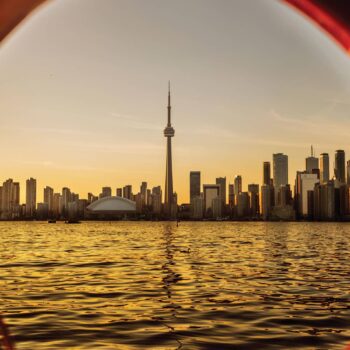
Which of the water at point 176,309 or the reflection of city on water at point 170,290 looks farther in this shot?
the reflection of city on water at point 170,290

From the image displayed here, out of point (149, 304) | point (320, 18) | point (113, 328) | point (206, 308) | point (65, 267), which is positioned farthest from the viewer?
point (65, 267)

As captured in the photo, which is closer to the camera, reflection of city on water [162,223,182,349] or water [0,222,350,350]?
water [0,222,350,350]

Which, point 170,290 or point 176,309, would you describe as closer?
point 176,309

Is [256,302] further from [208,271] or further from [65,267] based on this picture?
[65,267]

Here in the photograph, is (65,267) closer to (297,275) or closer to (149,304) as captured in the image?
(297,275)

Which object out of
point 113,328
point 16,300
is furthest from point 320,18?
point 16,300

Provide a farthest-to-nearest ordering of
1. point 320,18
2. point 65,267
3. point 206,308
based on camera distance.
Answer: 1. point 65,267
2. point 206,308
3. point 320,18

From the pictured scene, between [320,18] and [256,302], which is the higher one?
[320,18]

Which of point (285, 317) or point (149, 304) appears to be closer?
point (285, 317)

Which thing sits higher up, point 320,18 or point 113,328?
point 320,18

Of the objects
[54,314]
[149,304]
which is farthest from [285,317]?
[54,314]
